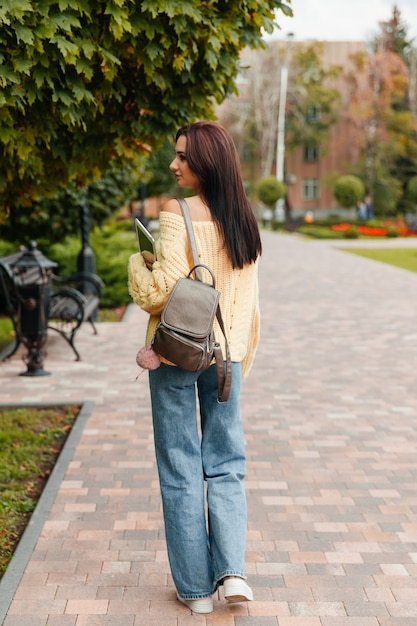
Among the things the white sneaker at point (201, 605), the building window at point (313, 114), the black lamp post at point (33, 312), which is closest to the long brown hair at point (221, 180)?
the white sneaker at point (201, 605)

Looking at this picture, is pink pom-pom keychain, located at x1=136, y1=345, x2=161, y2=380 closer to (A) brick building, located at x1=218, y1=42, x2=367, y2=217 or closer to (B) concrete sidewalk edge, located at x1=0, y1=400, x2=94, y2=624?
(B) concrete sidewalk edge, located at x1=0, y1=400, x2=94, y2=624

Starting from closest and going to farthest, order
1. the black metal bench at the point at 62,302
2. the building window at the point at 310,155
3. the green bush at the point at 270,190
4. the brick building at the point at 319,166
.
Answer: the black metal bench at the point at 62,302
the green bush at the point at 270,190
the brick building at the point at 319,166
the building window at the point at 310,155

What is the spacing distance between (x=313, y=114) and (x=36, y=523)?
51539 mm

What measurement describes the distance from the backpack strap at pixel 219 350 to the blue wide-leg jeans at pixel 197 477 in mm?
84

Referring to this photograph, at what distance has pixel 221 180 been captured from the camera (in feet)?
10.2

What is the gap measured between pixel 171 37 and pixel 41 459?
265cm

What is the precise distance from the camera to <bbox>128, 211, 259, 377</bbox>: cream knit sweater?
9.95 ft

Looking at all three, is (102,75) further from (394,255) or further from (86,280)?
(394,255)

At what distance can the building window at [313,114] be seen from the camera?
169 feet

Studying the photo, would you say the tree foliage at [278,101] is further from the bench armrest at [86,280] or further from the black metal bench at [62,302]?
the black metal bench at [62,302]

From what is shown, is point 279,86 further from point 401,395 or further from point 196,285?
point 196,285

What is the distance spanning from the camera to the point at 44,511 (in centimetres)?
423

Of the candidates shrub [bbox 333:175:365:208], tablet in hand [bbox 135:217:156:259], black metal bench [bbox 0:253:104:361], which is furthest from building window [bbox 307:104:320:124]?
tablet in hand [bbox 135:217:156:259]

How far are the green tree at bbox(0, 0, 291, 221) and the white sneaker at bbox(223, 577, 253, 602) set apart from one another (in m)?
2.15
